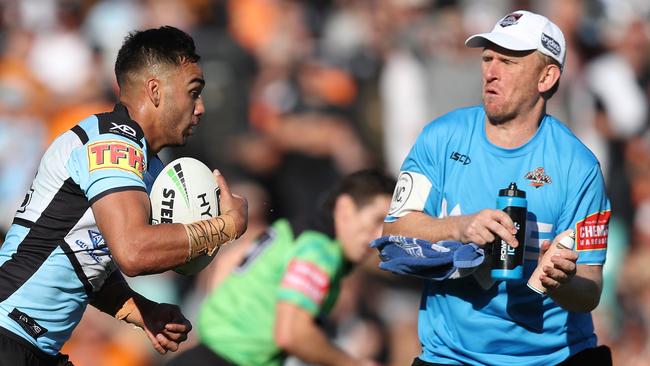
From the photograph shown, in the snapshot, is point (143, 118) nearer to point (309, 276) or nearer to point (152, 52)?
point (152, 52)

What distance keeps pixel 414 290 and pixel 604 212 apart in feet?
19.1

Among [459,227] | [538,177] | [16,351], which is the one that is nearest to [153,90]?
[16,351]

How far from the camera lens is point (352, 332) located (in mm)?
11031

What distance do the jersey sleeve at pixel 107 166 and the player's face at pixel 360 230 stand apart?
9.80 ft

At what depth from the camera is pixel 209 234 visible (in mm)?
5199

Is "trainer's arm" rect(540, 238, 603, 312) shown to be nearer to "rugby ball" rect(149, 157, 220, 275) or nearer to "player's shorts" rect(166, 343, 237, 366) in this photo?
"rugby ball" rect(149, 157, 220, 275)

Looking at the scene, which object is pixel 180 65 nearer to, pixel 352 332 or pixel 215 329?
pixel 215 329

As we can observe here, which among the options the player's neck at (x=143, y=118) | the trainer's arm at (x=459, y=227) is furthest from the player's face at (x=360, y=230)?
the player's neck at (x=143, y=118)

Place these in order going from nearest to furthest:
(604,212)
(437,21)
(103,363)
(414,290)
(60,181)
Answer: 1. (60,181)
2. (604,212)
3. (103,363)
4. (414,290)
5. (437,21)

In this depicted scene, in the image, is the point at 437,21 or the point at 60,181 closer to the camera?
the point at 60,181

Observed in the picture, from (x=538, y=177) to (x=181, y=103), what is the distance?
187 centimetres

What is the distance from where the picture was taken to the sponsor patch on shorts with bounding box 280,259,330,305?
26.0ft

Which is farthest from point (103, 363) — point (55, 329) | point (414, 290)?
point (55, 329)

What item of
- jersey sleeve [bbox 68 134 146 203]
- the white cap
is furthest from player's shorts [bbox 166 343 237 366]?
the white cap
